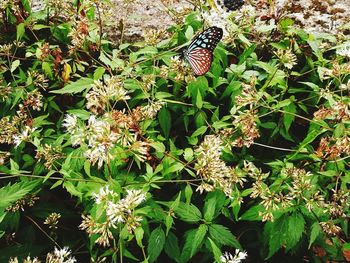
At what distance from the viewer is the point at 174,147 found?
8.99 ft

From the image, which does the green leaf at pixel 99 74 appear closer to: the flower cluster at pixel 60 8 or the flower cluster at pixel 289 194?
the flower cluster at pixel 60 8

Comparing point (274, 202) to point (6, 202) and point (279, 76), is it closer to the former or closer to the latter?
point (279, 76)

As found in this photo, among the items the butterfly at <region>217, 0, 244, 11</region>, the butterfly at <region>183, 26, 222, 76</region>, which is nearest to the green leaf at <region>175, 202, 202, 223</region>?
the butterfly at <region>183, 26, 222, 76</region>

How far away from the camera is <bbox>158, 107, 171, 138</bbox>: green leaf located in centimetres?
289

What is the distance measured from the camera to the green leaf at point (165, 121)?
289 centimetres

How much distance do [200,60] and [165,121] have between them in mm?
531

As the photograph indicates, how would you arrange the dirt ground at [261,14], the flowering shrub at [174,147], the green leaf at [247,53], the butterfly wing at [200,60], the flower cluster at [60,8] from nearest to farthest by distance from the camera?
the flowering shrub at [174,147] < the butterfly wing at [200,60] < the green leaf at [247,53] < the flower cluster at [60,8] < the dirt ground at [261,14]

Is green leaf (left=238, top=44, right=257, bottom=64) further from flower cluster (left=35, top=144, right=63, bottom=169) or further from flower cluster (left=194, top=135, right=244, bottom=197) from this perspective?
flower cluster (left=35, top=144, right=63, bottom=169)

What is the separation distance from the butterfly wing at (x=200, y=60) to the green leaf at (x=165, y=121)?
15.2 inches

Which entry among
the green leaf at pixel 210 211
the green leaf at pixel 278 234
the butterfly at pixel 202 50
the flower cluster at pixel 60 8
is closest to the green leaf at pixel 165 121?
the butterfly at pixel 202 50

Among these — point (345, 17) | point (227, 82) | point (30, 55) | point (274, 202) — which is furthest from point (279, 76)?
point (30, 55)

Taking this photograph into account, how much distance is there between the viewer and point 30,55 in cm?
321

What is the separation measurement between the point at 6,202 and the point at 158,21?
2326mm

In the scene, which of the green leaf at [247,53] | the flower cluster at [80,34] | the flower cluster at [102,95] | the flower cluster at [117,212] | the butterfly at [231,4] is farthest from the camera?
the butterfly at [231,4]
